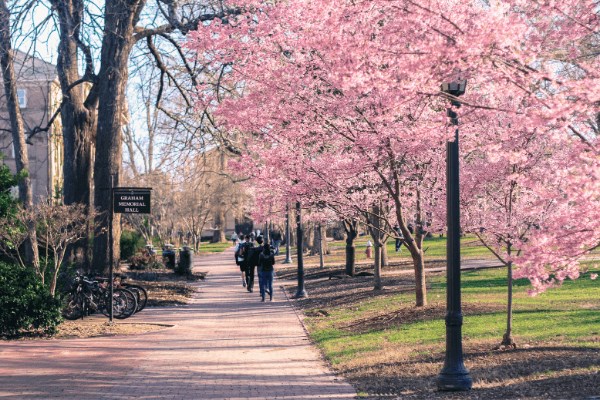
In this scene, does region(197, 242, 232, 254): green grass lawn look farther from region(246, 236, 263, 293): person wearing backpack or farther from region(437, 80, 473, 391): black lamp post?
region(437, 80, 473, 391): black lamp post

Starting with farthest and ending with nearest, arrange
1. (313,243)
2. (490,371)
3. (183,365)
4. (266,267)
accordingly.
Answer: (313,243) < (266,267) < (183,365) < (490,371)

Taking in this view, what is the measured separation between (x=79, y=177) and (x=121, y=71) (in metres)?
3.96

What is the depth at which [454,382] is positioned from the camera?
9.87m

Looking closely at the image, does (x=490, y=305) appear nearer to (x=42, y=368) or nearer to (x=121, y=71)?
(x=42, y=368)

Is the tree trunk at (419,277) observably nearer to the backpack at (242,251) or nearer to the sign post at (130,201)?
the sign post at (130,201)

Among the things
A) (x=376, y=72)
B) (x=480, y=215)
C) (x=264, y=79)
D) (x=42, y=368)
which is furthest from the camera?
(x=264, y=79)

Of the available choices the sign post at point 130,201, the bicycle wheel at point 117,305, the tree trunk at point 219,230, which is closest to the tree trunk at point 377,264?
the sign post at point 130,201

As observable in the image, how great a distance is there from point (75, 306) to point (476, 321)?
29.2ft

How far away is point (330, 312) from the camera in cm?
2041

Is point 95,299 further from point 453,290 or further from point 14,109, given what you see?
point 453,290

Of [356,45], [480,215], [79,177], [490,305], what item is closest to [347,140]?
[480,215]

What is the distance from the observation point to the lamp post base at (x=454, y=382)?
984cm

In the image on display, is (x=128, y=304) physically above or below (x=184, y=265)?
below

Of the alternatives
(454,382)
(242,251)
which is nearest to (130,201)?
(242,251)
